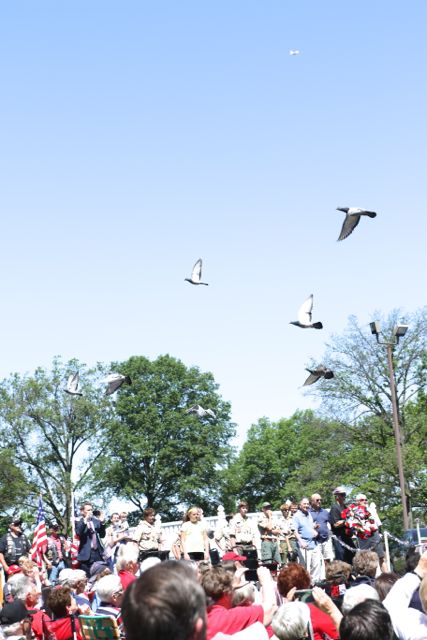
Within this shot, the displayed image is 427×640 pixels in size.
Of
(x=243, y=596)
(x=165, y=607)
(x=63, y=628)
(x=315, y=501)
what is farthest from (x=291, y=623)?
(x=315, y=501)

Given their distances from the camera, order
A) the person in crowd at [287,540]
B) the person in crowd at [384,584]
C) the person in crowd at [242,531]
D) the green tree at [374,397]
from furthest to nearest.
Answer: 1. the green tree at [374,397]
2. the person in crowd at [287,540]
3. the person in crowd at [242,531]
4. the person in crowd at [384,584]

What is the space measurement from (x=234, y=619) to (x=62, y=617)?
302cm

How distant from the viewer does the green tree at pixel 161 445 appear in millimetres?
61594

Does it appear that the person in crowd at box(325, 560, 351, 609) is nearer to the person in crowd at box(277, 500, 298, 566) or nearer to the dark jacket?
the dark jacket

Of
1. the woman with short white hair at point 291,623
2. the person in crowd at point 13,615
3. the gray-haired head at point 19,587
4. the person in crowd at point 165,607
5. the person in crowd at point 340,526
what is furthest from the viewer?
the person in crowd at point 340,526

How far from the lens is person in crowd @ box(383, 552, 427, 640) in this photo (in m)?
5.35

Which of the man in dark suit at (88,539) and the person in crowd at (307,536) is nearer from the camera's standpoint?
the man in dark suit at (88,539)

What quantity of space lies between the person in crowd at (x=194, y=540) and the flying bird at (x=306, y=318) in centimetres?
462

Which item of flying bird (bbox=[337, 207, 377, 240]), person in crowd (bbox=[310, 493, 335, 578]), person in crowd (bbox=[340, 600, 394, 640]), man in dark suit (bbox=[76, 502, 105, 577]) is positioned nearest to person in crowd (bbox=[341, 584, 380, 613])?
person in crowd (bbox=[340, 600, 394, 640])

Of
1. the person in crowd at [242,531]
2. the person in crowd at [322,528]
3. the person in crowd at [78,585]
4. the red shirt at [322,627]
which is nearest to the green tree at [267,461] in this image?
the person in crowd at [242,531]

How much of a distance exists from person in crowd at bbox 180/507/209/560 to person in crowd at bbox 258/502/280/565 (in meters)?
2.10

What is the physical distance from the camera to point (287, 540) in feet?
67.1

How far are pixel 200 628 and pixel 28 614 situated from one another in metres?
6.76

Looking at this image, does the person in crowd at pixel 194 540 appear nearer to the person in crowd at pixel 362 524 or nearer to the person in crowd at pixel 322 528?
the person in crowd at pixel 322 528
